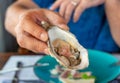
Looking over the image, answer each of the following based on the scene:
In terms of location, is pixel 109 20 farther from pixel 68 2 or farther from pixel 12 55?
pixel 12 55

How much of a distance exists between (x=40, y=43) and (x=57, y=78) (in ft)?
0.33

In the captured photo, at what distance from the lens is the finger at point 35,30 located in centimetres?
57

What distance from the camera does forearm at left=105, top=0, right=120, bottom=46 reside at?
816 millimetres

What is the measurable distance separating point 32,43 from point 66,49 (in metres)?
0.08

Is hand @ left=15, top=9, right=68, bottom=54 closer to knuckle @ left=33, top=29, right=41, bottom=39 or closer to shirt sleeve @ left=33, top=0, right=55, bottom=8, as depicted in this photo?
knuckle @ left=33, top=29, right=41, bottom=39

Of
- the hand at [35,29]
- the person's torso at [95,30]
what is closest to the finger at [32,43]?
the hand at [35,29]

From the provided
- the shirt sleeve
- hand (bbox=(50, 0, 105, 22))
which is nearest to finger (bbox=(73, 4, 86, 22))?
hand (bbox=(50, 0, 105, 22))

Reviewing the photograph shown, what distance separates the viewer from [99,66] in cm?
70

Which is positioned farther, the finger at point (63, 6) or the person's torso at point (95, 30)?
the person's torso at point (95, 30)

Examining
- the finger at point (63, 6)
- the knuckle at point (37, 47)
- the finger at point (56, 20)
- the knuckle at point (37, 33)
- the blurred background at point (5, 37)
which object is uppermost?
the finger at point (63, 6)

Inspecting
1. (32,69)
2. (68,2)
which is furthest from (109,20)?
(32,69)

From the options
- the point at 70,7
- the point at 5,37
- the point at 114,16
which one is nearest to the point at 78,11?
the point at 70,7

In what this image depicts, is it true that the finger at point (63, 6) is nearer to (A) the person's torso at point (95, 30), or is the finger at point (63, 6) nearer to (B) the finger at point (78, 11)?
(B) the finger at point (78, 11)

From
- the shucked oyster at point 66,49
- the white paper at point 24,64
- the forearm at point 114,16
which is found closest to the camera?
the shucked oyster at point 66,49
